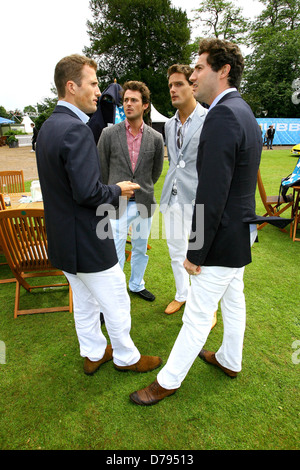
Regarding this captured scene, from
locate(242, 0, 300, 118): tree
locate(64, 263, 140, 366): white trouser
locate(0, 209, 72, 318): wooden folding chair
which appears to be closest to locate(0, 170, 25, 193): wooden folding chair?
locate(0, 209, 72, 318): wooden folding chair

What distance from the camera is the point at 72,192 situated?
1.60 metres

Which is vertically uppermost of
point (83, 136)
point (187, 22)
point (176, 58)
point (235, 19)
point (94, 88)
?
point (235, 19)

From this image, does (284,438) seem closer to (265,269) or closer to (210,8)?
(265,269)

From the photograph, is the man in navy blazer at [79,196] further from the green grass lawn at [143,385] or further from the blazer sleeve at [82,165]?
the green grass lawn at [143,385]

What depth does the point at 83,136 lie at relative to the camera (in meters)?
1.51

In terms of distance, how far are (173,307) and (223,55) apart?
7.79ft

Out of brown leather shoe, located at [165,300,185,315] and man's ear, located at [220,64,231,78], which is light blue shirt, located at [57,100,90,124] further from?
brown leather shoe, located at [165,300,185,315]

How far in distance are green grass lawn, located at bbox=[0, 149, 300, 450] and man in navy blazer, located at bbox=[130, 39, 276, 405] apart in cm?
34

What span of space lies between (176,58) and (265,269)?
29.1 meters

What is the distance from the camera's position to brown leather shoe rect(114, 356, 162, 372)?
2283mm

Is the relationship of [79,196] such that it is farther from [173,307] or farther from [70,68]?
[173,307]

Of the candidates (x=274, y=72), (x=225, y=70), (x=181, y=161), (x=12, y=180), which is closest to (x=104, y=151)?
(x=181, y=161)

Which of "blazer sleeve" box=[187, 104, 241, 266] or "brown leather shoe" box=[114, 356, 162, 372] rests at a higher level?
"blazer sleeve" box=[187, 104, 241, 266]
